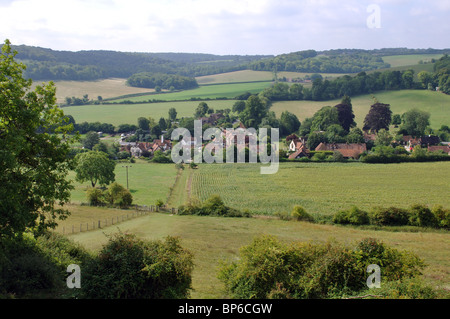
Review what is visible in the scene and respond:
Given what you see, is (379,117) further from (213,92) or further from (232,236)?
(213,92)

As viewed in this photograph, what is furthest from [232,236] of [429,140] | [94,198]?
[429,140]

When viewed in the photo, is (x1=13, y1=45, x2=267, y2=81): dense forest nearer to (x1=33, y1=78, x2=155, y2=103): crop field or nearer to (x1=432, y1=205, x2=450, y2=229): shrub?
(x1=33, y1=78, x2=155, y2=103): crop field

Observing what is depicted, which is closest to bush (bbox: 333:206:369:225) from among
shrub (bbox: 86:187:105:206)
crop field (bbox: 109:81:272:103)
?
shrub (bbox: 86:187:105:206)

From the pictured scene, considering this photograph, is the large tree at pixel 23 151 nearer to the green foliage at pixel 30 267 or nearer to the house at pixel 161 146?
the green foliage at pixel 30 267

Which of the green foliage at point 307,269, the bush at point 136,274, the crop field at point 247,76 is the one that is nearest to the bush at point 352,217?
the green foliage at point 307,269
